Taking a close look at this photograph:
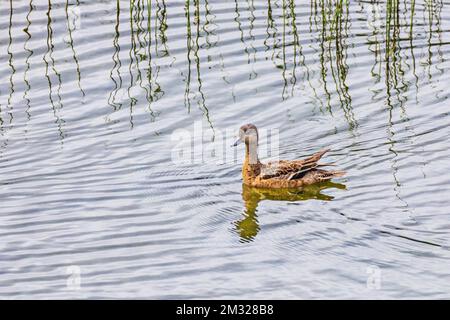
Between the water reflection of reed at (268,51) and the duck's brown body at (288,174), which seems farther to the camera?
the water reflection of reed at (268,51)

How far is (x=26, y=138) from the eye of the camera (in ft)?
44.8

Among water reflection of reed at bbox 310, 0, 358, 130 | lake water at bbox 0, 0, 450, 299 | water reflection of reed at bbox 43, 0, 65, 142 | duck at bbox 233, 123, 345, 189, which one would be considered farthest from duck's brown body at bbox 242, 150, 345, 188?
water reflection of reed at bbox 43, 0, 65, 142

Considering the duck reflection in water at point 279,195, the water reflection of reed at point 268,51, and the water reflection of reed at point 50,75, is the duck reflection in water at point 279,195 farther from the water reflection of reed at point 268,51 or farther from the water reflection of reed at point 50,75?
the water reflection of reed at point 50,75

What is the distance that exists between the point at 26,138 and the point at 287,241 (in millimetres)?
4140

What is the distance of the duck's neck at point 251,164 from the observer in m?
12.9

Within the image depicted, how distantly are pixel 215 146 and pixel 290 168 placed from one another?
1306 millimetres

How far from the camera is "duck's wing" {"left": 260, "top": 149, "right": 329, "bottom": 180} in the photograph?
12.7 m

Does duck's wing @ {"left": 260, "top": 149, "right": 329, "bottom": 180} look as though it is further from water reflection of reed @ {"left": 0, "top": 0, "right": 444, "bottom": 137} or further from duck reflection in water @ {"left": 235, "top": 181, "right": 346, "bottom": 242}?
water reflection of reed @ {"left": 0, "top": 0, "right": 444, "bottom": 137}

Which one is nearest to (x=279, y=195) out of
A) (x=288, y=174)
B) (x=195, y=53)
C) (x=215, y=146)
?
(x=288, y=174)

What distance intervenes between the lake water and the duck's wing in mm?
221

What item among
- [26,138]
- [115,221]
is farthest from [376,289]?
[26,138]

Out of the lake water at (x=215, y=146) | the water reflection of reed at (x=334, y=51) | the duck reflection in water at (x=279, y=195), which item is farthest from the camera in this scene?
the water reflection of reed at (x=334, y=51)

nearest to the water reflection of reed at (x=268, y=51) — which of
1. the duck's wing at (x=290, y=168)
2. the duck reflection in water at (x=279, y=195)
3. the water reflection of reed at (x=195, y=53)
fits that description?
the water reflection of reed at (x=195, y=53)

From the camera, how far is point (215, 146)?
45.1 ft
